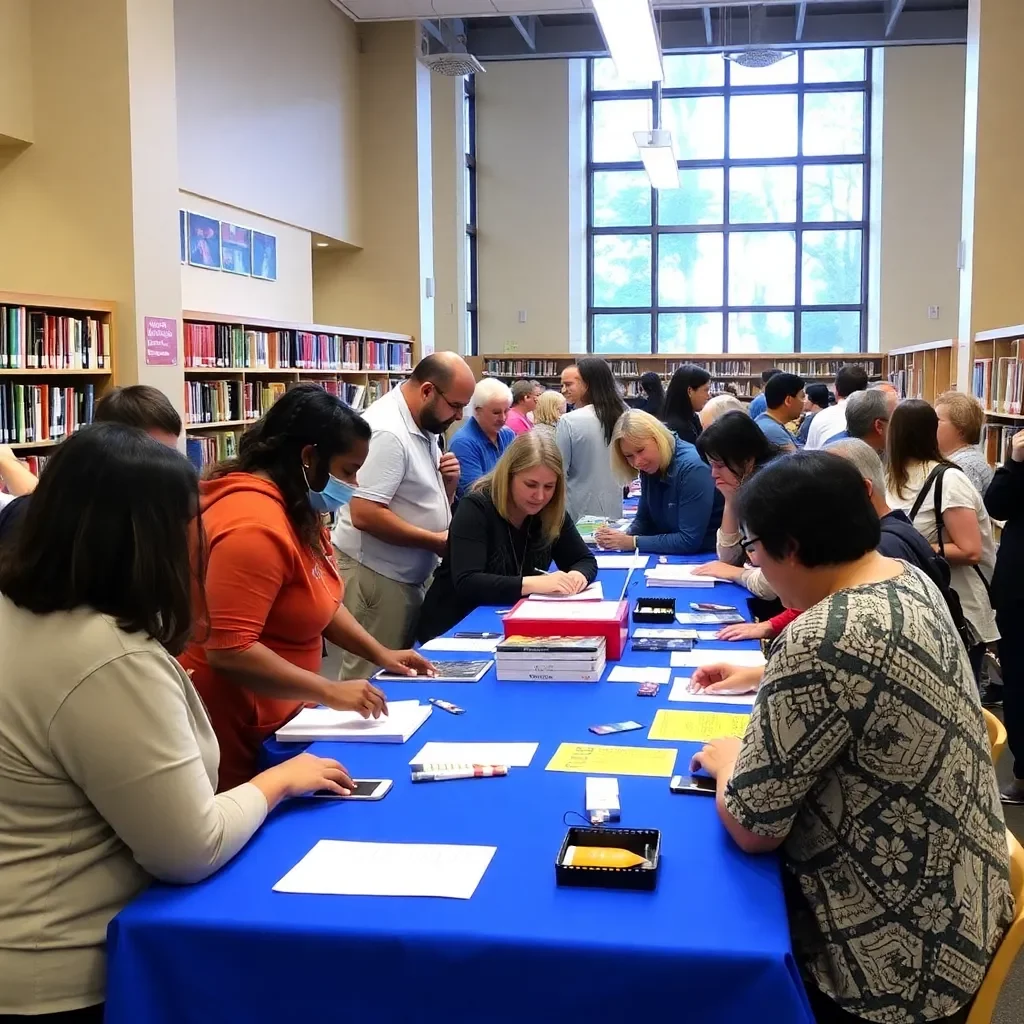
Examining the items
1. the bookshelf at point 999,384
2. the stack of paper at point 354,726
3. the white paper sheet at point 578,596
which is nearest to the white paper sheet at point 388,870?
the stack of paper at point 354,726

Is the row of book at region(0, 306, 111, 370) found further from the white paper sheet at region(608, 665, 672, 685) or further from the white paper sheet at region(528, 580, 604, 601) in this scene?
the white paper sheet at region(608, 665, 672, 685)

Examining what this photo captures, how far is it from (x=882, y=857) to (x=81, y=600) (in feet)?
3.95

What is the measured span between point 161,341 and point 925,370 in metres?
8.22

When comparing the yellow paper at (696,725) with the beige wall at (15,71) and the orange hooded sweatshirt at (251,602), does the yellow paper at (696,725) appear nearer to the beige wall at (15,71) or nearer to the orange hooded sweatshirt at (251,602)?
the orange hooded sweatshirt at (251,602)

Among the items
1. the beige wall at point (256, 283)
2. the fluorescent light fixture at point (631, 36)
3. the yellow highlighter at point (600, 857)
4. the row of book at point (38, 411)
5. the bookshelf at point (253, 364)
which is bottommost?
the yellow highlighter at point (600, 857)

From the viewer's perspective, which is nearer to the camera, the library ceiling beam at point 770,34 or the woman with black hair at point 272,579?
the woman with black hair at point 272,579

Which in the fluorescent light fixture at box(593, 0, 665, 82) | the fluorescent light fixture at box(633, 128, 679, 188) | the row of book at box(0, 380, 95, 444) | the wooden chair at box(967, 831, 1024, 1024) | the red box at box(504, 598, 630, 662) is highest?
the fluorescent light fixture at box(633, 128, 679, 188)

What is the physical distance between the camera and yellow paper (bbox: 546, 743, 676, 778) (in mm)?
2074

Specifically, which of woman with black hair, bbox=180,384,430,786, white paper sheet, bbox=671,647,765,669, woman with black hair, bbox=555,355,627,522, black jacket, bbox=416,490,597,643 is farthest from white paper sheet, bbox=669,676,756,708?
woman with black hair, bbox=555,355,627,522

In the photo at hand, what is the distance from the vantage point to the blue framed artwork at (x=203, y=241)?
7.84 meters

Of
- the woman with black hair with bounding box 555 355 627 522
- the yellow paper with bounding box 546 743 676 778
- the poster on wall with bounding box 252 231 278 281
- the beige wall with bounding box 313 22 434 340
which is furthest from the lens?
the beige wall with bounding box 313 22 434 340

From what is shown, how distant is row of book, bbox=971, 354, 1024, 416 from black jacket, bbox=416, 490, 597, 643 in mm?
4264

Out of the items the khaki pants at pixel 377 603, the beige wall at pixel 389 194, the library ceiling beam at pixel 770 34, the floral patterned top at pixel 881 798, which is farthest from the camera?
the library ceiling beam at pixel 770 34

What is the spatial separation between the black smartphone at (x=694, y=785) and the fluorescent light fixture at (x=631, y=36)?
4.74 meters
